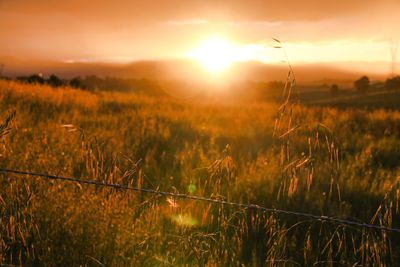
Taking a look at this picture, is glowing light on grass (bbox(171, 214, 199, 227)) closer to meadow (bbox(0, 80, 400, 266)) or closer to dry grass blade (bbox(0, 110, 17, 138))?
meadow (bbox(0, 80, 400, 266))

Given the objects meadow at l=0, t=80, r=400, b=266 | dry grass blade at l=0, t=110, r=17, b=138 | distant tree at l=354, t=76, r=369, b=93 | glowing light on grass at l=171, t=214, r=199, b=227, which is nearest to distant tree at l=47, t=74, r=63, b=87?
meadow at l=0, t=80, r=400, b=266

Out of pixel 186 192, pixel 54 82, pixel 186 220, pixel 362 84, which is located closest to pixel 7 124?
pixel 186 220

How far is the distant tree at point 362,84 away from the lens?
2765 inches

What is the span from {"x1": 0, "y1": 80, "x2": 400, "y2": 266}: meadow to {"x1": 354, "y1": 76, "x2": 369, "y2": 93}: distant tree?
62.9m

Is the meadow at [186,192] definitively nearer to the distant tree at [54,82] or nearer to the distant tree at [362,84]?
the distant tree at [54,82]

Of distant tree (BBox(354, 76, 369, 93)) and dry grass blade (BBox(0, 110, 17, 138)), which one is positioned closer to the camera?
dry grass blade (BBox(0, 110, 17, 138))

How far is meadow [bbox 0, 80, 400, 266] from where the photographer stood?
2951 millimetres

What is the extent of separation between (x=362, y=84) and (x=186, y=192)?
71574 mm

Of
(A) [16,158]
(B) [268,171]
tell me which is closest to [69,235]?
(A) [16,158]

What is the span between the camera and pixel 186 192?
4.71 meters

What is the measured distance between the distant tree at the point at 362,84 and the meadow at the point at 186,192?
206 feet

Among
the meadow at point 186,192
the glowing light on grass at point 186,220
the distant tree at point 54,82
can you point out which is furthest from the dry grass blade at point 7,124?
the distant tree at point 54,82

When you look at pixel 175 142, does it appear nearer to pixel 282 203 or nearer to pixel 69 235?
pixel 282 203

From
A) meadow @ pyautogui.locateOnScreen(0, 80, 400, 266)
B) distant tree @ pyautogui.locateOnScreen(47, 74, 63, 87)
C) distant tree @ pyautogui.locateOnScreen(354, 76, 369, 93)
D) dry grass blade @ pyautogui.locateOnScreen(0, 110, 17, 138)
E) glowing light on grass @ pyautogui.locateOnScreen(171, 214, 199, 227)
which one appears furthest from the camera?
distant tree @ pyautogui.locateOnScreen(354, 76, 369, 93)
